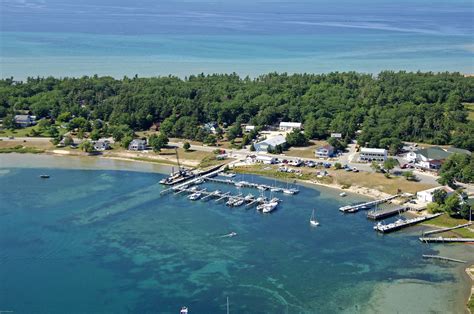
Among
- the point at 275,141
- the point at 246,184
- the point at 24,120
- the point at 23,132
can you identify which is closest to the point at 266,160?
the point at 275,141

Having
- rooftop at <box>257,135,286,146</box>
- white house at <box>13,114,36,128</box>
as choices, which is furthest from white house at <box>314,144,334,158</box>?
white house at <box>13,114,36,128</box>

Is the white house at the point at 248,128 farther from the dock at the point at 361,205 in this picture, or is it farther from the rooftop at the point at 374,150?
the dock at the point at 361,205

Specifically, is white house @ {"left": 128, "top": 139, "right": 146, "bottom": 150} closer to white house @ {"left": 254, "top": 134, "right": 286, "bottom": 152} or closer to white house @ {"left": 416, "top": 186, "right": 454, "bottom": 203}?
white house @ {"left": 254, "top": 134, "right": 286, "bottom": 152}

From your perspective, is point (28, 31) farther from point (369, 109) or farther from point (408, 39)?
point (369, 109)

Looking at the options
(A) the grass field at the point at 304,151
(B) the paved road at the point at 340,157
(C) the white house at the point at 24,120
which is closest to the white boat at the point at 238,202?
(B) the paved road at the point at 340,157

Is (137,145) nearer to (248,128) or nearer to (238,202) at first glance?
(248,128)

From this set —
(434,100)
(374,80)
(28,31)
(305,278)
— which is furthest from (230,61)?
(305,278)
